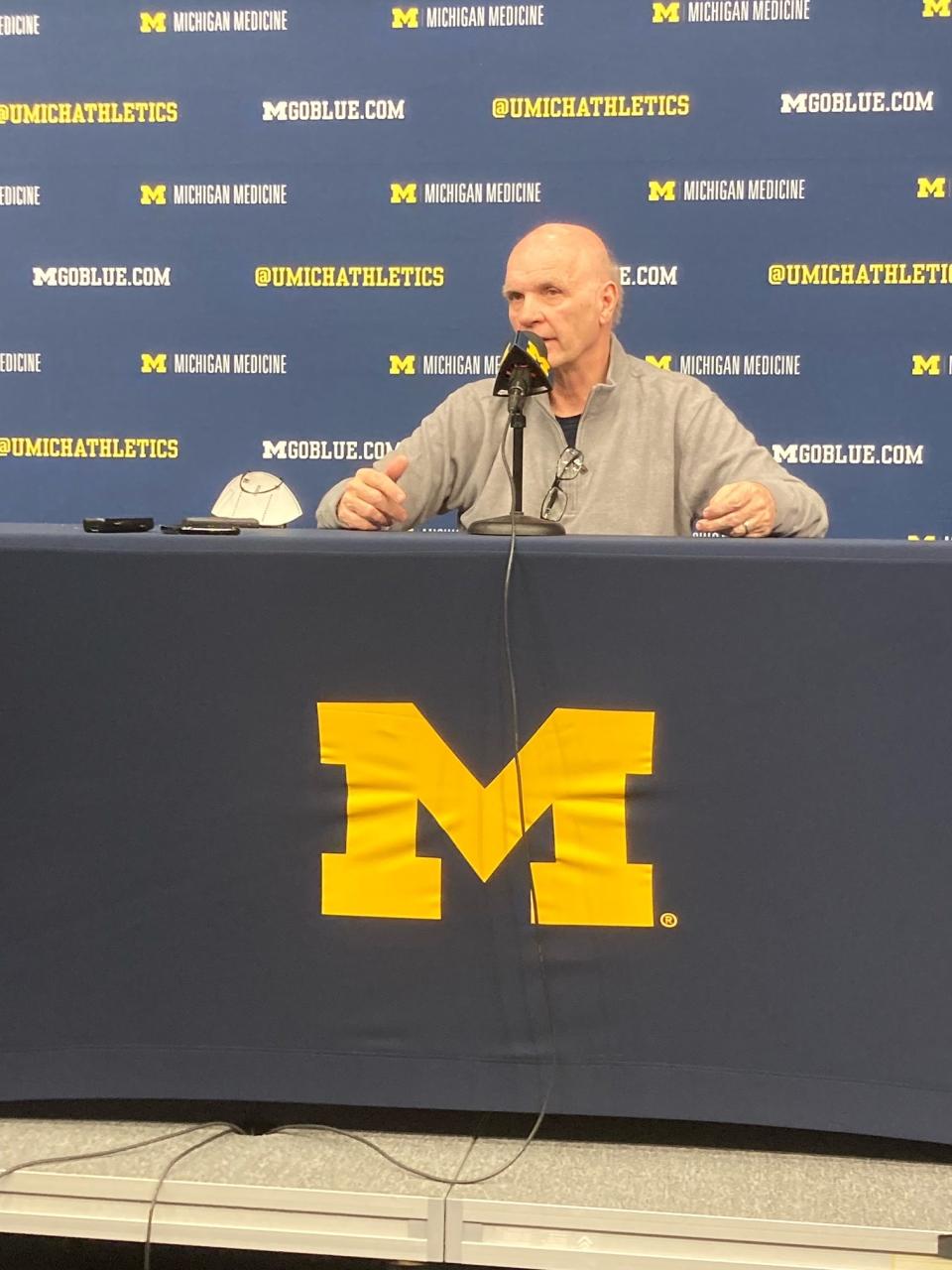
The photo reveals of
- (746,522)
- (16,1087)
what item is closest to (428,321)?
(746,522)

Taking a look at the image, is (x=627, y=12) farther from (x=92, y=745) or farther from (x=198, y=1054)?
(x=198, y=1054)

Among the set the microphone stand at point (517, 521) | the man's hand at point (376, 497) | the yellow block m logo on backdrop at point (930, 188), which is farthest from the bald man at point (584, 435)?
the yellow block m logo on backdrop at point (930, 188)

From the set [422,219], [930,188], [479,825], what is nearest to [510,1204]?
[479,825]

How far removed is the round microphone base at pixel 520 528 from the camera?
55.3 inches

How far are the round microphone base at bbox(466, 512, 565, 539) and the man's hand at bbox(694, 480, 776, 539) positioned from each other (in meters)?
0.24

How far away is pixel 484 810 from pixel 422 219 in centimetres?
252

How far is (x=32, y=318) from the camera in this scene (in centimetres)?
364

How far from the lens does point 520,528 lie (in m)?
1.42

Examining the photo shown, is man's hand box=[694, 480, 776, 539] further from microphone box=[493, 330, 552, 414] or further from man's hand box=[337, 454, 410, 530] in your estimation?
man's hand box=[337, 454, 410, 530]

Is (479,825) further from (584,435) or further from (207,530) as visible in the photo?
(584,435)

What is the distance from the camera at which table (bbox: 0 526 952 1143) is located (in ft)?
4.33

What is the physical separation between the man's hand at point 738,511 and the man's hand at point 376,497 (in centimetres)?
42

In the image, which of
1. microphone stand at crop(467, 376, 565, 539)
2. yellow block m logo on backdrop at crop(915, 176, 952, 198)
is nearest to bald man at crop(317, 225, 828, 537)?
microphone stand at crop(467, 376, 565, 539)

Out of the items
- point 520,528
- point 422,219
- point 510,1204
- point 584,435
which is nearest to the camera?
point 510,1204
